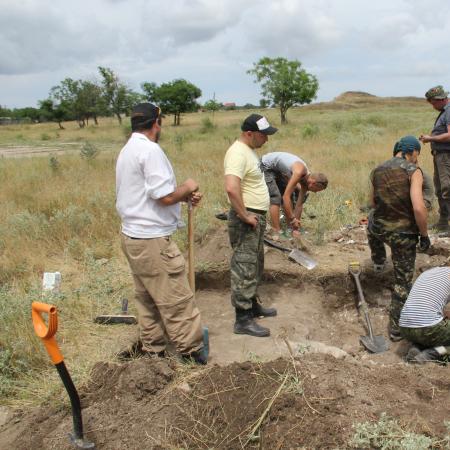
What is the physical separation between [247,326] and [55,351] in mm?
2113

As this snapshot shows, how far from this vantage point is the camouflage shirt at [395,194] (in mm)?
3922

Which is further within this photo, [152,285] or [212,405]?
[152,285]

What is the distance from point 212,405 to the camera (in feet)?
8.82

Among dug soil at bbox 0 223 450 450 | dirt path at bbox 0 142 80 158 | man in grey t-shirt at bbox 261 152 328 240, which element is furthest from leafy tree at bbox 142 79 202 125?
dug soil at bbox 0 223 450 450

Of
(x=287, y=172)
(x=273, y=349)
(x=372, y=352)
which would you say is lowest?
(x=372, y=352)

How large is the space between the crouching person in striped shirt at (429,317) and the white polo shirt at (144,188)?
211 cm

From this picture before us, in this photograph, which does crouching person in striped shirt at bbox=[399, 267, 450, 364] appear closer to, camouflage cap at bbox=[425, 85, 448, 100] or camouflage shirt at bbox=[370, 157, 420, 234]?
camouflage shirt at bbox=[370, 157, 420, 234]

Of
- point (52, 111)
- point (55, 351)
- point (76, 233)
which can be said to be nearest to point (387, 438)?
point (55, 351)

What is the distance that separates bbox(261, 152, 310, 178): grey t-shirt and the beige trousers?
295 centimetres

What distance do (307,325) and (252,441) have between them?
2.14 metres

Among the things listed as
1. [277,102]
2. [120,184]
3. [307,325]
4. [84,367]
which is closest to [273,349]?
[307,325]

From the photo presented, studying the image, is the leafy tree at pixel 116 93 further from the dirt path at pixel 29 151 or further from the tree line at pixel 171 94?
the dirt path at pixel 29 151

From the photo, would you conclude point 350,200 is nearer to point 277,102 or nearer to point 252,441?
point 252,441

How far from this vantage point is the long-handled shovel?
2.09 meters
